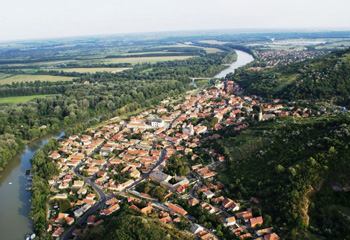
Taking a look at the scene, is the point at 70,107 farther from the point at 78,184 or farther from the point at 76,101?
the point at 78,184

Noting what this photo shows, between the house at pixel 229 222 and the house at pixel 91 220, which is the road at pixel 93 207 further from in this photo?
the house at pixel 229 222

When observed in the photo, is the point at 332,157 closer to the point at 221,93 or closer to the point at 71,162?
the point at 71,162

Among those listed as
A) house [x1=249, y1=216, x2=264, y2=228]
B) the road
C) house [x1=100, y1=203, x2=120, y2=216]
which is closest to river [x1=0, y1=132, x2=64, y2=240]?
the road

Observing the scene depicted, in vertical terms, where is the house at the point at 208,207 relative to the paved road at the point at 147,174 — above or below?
above

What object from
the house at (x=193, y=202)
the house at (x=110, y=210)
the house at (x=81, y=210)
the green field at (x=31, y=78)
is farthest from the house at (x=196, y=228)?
the green field at (x=31, y=78)

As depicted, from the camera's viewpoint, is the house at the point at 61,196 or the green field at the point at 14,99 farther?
the green field at the point at 14,99

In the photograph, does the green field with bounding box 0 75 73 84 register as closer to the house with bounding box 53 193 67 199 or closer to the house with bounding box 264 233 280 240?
the house with bounding box 53 193 67 199
